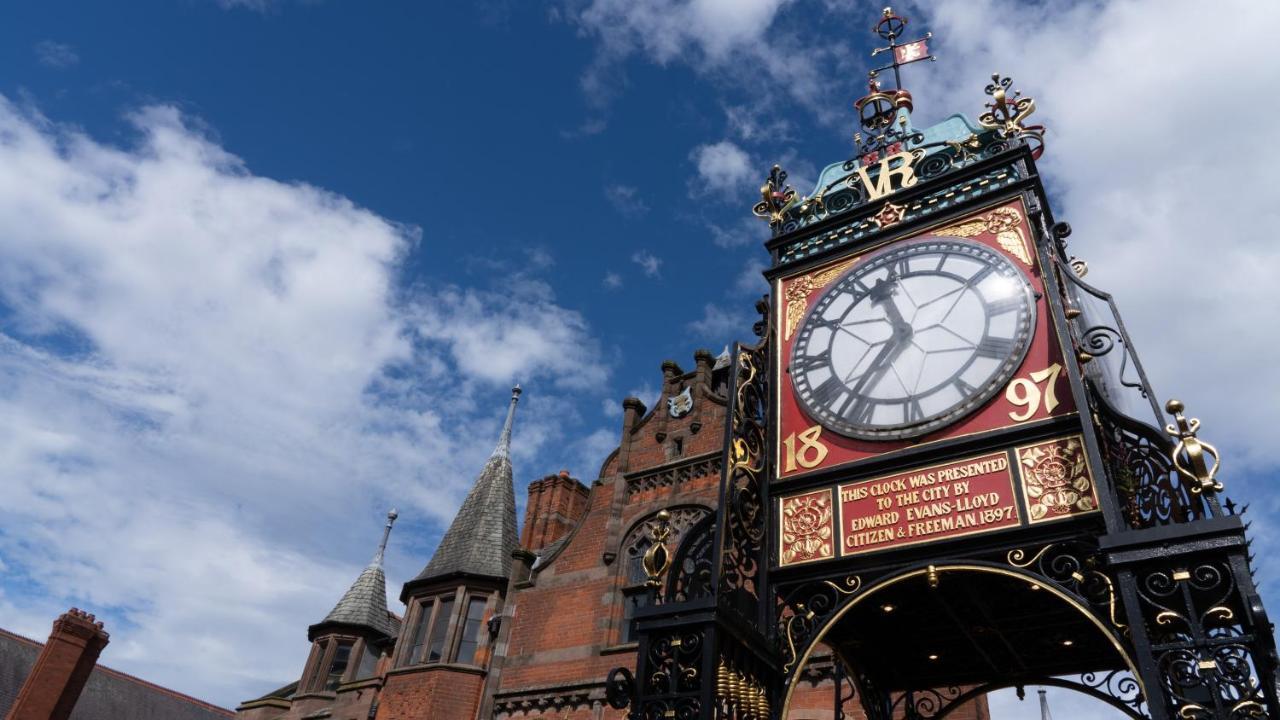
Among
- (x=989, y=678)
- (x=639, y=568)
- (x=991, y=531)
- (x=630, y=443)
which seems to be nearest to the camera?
(x=991, y=531)

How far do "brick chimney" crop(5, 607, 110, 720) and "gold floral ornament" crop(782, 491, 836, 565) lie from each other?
29999 mm

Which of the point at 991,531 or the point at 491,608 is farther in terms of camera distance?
the point at 491,608

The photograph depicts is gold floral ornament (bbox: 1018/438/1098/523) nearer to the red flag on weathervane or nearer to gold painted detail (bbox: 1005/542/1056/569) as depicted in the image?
gold painted detail (bbox: 1005/542/1056/569)

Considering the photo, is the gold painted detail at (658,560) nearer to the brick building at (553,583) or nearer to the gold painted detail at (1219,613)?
the gold painted detail at (1219,613)

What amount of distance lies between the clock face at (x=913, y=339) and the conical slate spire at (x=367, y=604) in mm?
21914

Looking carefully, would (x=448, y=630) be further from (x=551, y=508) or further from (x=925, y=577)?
(x=925, y=577)

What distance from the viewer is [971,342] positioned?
215 inches

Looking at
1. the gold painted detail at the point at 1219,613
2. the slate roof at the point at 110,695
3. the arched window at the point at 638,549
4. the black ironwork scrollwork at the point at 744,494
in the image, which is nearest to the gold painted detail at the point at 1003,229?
the black ironwork scrollwork at the point at 744,494

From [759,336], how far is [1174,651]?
136 inches

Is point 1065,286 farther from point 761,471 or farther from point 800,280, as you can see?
point 761,471

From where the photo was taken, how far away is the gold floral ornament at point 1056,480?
14.6ft

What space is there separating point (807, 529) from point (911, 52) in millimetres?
4836

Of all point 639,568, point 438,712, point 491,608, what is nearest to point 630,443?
point 639,568

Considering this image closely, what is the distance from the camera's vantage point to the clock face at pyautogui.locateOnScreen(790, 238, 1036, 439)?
5.28m
